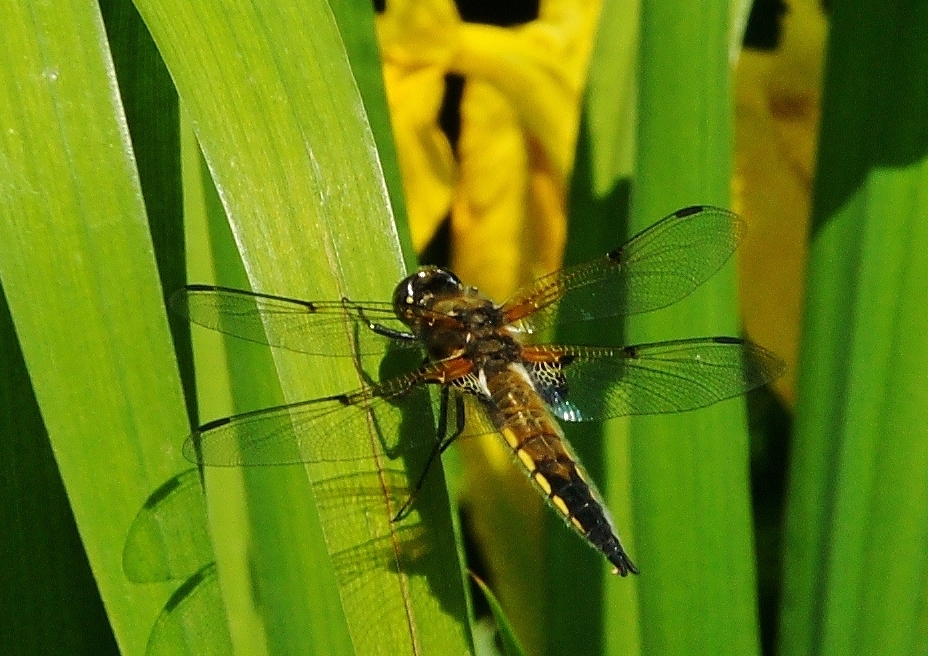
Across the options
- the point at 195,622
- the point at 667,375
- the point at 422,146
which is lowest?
the point at 195,622

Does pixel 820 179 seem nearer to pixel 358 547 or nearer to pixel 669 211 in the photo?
pixel 669 211

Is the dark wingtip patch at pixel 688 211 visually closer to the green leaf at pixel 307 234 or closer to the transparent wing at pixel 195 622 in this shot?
the green leaf at pixel 307 234

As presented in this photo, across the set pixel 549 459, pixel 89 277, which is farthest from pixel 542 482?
pixel 89 277

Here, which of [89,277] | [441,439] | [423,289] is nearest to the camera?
[89,277]

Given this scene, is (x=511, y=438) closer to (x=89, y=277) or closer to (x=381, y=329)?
(x=381, y=329)

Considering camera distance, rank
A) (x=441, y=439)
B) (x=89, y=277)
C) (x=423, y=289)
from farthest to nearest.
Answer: (x=423, y=289), (x=441, y=439), (x=89, y=277)

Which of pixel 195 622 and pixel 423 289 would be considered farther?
pixel 423 289

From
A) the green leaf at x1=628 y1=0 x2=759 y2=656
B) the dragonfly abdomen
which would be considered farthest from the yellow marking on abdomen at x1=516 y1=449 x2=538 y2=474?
the green leaf at x1=628 y1=0 x2=759 y2=656
